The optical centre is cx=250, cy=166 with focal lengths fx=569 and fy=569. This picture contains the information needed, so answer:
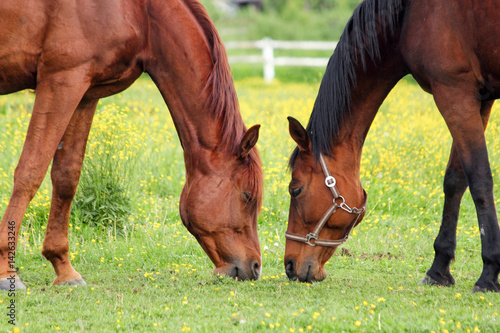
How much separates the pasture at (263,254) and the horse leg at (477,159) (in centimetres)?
30

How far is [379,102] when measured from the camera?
4113 millimetres

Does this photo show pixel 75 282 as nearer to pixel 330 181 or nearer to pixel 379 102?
pixel 330 181

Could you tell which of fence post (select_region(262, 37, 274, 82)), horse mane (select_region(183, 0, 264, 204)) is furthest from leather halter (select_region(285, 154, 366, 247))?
fence post (select_region(262, 37, 274, 82))

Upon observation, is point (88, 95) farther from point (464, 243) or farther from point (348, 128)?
point (464, 243)

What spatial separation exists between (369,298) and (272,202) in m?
2.71

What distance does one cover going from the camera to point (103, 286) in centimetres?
415

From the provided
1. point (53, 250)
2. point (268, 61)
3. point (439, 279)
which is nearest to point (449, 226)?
point (439, 279)

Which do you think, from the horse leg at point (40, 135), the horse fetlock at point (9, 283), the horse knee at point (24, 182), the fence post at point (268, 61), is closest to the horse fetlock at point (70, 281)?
the horse fetlock at point (9, 283)

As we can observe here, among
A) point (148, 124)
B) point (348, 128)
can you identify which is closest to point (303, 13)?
point (148, 124)

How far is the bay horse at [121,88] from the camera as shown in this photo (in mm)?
3742

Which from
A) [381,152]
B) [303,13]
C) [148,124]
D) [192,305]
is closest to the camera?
[192,305]

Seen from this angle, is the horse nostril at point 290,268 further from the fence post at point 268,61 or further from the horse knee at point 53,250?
the fence post at point 268,61

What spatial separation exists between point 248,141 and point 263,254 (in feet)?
4.88

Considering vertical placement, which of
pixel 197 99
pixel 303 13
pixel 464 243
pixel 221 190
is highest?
pixel 303 13
